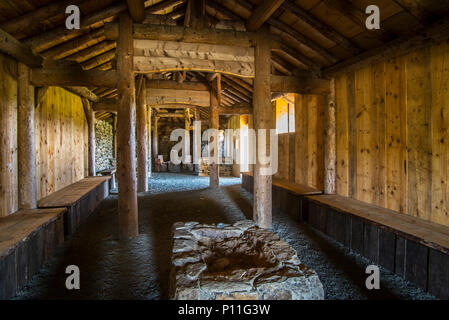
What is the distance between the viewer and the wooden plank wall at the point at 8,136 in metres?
3.51

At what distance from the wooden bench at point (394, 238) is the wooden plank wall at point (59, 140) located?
5634 mm

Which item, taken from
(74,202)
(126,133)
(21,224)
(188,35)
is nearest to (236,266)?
(126,133)

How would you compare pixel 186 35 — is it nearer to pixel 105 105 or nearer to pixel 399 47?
pixel 399 47

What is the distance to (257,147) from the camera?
166 inches

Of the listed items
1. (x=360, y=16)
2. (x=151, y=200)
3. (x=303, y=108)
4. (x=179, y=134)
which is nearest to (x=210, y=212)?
(x=151, y=200)

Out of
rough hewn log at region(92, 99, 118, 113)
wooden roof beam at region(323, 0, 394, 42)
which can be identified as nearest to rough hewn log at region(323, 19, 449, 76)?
wooden roof beam at region(323, 0, 394, 42)

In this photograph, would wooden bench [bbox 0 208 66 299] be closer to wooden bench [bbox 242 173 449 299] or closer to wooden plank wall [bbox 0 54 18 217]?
wooden plank wall [bbox 0 54 18 217]

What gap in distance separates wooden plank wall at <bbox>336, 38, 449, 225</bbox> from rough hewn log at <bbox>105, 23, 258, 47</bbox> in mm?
2230

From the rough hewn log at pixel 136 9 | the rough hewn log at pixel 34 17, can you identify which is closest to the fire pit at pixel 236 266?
the rough hewn log at pixel 136 9

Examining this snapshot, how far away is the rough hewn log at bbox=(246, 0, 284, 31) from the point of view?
3373 millimetres

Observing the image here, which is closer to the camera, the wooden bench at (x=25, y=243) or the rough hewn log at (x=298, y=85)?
Answer: the wooden bench at (x=25, y=243)

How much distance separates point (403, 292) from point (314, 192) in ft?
8.97

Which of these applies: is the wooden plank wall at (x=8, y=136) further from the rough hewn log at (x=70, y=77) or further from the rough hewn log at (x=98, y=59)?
the rough hewn log at (x=98, y=59)
